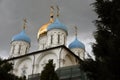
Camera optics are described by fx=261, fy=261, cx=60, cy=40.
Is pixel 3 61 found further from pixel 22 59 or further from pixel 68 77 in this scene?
pixel 22 59

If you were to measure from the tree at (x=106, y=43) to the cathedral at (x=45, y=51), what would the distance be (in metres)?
13.3

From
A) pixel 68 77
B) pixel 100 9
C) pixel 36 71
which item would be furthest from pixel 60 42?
pixel 100 9

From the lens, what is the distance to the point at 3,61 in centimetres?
1391

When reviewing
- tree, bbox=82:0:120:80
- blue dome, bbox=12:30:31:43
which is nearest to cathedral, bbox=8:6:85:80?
blue dome, bbox=12:30:31:43

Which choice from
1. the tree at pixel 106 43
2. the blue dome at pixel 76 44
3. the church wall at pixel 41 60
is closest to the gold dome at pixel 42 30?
the blue dome at pixel 76 44

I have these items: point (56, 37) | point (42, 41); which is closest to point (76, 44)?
point (56, 37)

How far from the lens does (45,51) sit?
26078mm

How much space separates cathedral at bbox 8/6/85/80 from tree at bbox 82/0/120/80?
13340 mm

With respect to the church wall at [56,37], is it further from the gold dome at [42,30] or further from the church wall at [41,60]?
the gold dome at [42,30]

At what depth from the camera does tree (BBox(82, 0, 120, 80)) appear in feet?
24.3

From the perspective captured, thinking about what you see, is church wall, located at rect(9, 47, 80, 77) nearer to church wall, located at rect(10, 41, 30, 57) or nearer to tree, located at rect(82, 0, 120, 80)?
church wall, located at rect(10, 41, 30, 57)

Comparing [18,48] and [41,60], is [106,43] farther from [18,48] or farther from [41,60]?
[18,48]

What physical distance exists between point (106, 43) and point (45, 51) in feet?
60.7

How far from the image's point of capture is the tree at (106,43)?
741 centimetres
